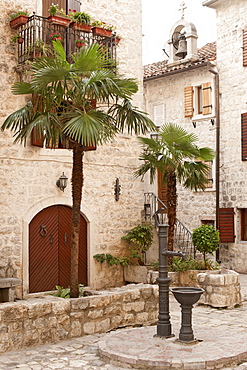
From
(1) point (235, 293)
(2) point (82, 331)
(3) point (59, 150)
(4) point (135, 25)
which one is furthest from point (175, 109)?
(2) point (82, 331)

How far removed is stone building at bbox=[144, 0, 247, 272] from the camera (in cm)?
1570

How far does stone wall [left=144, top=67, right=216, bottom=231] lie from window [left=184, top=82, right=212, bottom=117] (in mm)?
208

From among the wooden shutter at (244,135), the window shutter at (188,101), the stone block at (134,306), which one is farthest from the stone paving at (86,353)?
the window shutter at (188,101)

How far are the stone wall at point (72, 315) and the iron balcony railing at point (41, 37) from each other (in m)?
4.79

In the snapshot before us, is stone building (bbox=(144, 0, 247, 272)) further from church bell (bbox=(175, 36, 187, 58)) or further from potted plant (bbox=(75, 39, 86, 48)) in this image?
potted plant (bbox=(75, 39, 86, 48))

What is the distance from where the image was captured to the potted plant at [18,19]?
9.88 m

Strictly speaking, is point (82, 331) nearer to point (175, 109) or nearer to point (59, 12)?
point (59, 12)

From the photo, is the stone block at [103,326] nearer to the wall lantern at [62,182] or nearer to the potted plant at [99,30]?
the wall lantern at [62,182]

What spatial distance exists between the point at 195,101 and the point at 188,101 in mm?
234

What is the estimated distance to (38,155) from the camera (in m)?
10.4

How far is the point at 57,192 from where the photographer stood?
10.7 meters

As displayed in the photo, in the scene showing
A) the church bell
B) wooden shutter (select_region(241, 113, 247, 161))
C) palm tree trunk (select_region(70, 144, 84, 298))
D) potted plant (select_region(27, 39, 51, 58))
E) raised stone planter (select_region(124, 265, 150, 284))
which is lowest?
raised stone planter (select_region(124, 265, 150, 284))

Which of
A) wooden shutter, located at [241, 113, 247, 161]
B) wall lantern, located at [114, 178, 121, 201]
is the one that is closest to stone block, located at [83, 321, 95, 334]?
wall lantern, located at [114, 178, 121, 201]

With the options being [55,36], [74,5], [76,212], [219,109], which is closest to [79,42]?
[55,36]
